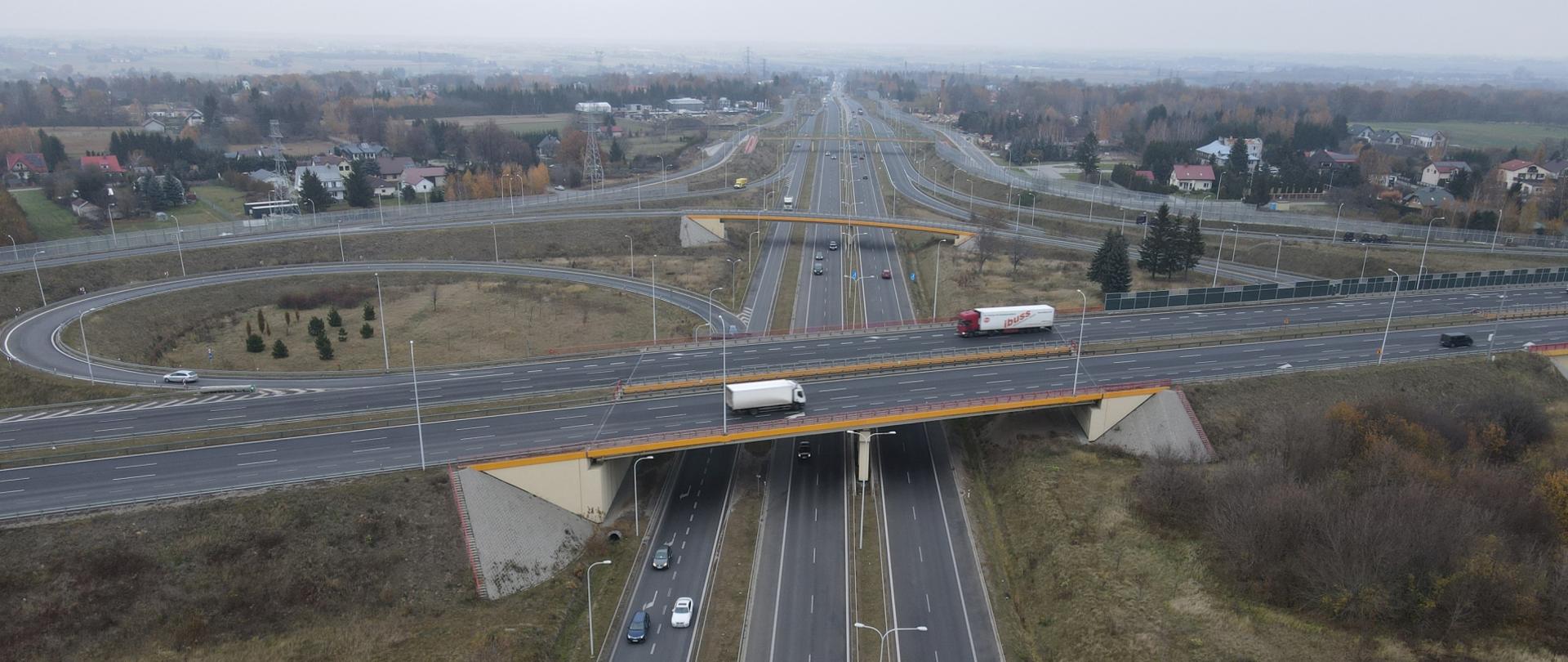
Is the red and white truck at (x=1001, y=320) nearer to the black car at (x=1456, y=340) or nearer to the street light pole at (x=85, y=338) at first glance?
the black car at (x=1456, y=340)

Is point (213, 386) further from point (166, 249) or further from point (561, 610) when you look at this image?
point (166, 249)

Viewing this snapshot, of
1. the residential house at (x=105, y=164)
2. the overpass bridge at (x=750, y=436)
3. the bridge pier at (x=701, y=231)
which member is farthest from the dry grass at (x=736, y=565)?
the residential house at (x=105, y=164)

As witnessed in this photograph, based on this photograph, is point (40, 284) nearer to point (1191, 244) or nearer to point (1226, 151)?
point (1191, 244)

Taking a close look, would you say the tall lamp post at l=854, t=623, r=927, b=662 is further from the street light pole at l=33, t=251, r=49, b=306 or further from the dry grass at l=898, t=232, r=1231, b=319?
the street light pole at l=33, t=251, r=49, b=306

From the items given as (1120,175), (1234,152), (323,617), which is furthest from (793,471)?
(1234,152)

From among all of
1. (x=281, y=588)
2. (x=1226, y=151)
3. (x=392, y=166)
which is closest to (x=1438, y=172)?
(x=1226, y=151)

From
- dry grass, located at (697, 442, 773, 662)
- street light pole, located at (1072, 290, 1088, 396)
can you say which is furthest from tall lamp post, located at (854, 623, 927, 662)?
street light pole, located at (1072, 290, 1088, 396)
